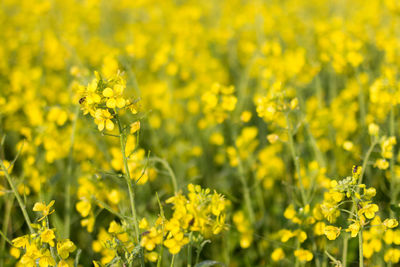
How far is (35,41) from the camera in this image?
158 inches

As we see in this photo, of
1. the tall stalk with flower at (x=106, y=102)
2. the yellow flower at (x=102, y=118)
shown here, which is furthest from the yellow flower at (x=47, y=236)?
the yellow flower at (x=102, y=118)

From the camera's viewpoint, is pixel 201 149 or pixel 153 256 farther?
pixel 201 149

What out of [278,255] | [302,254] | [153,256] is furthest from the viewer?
[278,255]

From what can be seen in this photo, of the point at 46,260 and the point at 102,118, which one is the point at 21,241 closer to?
the point at 46,260

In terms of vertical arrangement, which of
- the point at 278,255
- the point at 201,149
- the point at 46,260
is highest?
the point at 46,260

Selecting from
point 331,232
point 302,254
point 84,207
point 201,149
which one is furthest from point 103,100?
point 201,149

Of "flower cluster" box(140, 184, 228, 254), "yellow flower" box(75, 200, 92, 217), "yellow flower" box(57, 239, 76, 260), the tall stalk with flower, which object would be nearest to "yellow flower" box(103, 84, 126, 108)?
the tall stalk with flower

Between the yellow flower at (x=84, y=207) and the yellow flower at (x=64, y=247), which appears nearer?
the yellow flower at (x=64, y=247)

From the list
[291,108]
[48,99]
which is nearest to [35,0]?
[48,99]

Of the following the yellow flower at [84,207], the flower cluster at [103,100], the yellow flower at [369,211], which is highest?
the flower cluster at [103,100]

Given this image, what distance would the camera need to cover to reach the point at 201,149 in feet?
9.86

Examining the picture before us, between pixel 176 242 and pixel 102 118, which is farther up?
pixel 102 118

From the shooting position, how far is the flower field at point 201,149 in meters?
1.48

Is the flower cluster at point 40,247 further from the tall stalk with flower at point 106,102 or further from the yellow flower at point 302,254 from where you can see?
the yellow flower at point 302,254
